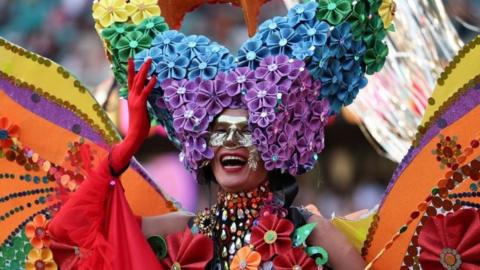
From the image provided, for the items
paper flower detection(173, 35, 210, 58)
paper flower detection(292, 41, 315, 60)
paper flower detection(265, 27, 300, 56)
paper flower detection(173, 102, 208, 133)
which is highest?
paper flower detection(173, 35, 210, 58)

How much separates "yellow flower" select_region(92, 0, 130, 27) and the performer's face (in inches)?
16.4

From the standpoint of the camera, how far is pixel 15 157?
3121 mm

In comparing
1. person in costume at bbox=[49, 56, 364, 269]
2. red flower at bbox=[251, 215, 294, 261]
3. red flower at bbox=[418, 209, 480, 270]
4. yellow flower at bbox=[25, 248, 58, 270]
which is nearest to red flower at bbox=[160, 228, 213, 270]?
person in costume at bbox=[49, 56, 364, 269]

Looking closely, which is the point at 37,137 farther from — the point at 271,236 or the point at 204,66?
the point at 271,236

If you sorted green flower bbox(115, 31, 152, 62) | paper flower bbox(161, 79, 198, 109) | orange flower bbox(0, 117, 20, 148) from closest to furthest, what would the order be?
paper flower bbox(161, 79, 198, 109), green flower bbox(115, 31, 152, 62), orange flower bbox(0, 117, 20, 148)

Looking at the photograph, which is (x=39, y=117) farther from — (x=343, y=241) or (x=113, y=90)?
(x=113, y=90)

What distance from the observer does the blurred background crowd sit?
6.13 meters

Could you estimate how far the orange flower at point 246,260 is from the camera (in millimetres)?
2789

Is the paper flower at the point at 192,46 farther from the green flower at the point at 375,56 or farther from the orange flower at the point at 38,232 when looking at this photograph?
the orange flower at the point at 38,232

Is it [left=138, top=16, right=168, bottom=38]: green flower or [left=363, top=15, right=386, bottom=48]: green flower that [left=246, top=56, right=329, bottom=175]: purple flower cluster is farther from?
[left=138, top=16, right=168, bottom=38]: green flower

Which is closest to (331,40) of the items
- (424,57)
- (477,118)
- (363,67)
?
(363,67)

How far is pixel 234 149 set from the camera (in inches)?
111

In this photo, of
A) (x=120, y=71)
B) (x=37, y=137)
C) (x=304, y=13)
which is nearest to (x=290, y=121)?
(x=304, y=13)

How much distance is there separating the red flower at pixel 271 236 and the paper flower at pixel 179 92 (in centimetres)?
37
